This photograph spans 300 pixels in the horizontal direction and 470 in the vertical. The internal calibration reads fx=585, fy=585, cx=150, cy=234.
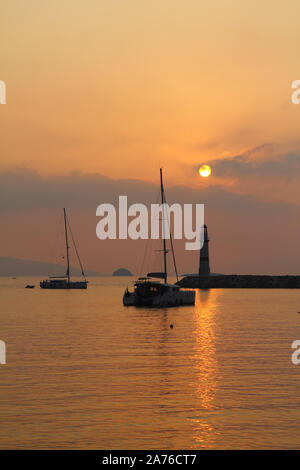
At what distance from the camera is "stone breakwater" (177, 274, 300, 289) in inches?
7495

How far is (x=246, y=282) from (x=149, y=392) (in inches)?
6930

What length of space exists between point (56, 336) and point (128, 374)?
19.2 m

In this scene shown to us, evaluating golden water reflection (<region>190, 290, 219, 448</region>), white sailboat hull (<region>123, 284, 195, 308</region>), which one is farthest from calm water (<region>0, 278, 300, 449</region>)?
white sailboat hull (<region>123, 284, 195, 308</region>)

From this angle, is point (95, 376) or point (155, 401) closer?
point (155, 401)

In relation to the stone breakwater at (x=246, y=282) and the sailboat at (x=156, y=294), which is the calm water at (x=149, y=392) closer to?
the sailboat at (x=156, y=294)

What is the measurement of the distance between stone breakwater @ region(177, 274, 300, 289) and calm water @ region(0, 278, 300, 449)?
146045mm

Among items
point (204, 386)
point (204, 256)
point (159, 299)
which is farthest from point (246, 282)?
point (204, 386)

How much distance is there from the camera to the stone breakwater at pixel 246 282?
19038 cm

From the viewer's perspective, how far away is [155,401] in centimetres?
2262

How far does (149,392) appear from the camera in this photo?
955 inches

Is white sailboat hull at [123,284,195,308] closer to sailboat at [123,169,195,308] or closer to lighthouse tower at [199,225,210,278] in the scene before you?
sailboat at [123,169,195,308]
